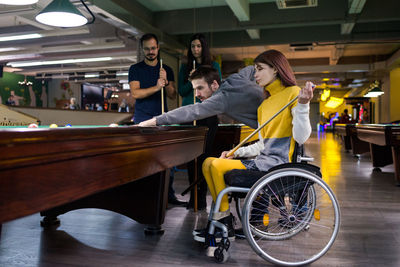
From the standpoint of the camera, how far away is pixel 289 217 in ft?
6.46

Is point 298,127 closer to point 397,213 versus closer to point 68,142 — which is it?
point 68,142

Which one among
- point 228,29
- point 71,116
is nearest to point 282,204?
point 71,116

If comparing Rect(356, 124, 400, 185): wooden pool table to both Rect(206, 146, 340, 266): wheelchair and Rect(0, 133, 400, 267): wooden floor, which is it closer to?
Rect(0, 133, 400, 267): wooden floor

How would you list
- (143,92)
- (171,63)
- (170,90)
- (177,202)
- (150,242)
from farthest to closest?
(171,63) → (177,202) → (170,90) → (143,92) → (150,242)

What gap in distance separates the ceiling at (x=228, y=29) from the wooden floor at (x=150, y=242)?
4138 millimetres

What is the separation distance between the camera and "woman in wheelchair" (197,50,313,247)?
79.0 inches

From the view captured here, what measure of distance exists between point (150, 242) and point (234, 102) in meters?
1.02

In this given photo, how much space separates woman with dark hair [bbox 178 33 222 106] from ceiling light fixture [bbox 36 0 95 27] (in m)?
1.03

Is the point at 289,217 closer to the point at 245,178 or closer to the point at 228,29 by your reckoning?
the point at 245,178

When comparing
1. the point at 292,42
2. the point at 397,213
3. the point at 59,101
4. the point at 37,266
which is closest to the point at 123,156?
the point at 37,266

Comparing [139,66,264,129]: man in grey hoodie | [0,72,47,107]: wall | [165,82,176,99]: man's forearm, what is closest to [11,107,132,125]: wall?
[165,82,176,99]: man's forearm

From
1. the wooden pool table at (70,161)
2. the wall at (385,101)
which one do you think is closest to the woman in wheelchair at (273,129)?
the wooden pool table at (70,161)

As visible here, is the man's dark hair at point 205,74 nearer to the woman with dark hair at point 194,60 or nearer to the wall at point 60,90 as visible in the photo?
the woman with dark hair at point 194,60

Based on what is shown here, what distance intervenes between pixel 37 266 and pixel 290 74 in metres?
1.71
